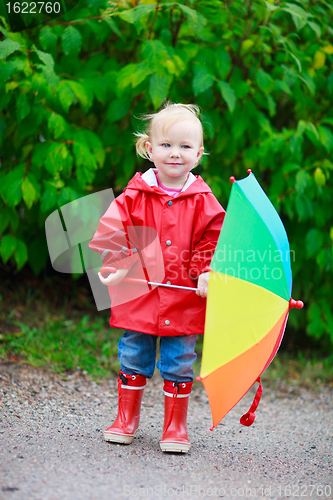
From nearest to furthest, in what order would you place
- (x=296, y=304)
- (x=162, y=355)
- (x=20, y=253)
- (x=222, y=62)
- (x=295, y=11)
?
(x=296, y=304) → (x=162, y=355) → (x=295, y=11) → (x=222, y=62) → (x=20, y=253)

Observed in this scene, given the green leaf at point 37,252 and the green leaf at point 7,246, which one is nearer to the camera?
the green leaf at point 7,246

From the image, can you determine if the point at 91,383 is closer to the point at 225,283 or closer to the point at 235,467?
the point at 235,467

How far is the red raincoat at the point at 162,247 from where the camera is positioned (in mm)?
2031

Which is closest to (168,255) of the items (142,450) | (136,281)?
(136,281)

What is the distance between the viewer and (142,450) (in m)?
2.06

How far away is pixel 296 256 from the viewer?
11.2ft

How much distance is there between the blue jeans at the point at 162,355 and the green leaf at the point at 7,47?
1.46 metres

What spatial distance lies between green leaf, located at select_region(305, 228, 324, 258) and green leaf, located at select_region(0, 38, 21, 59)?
2.08 metres

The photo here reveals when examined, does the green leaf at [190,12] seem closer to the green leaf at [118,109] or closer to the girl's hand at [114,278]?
the green leaf at [118,109]

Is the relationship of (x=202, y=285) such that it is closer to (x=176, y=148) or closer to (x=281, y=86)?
(x=176, y=148)

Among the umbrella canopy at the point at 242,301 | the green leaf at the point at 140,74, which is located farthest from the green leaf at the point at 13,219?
the umbrella canopy at the point at 242,301

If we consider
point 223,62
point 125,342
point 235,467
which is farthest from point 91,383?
point 223,62

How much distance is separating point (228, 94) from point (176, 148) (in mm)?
981

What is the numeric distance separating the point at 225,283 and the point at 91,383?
151 centimetres
